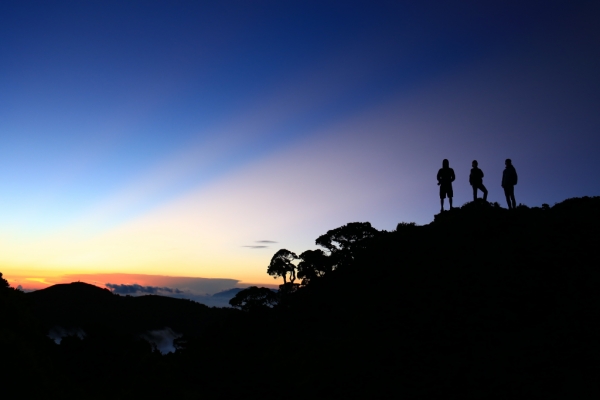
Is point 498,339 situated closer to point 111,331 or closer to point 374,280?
point 374,280

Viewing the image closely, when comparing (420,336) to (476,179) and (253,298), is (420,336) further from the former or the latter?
(253,298)

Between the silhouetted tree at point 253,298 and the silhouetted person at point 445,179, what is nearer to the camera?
the silhouetted person at point 445,179

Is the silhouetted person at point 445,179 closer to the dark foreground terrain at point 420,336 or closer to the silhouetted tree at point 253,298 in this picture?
the dark foreground terrain at point 420,336

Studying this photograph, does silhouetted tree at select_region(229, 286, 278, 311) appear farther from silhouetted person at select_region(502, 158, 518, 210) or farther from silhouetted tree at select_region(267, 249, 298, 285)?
silhouetted person at select_region(502, 158, 518, 210)

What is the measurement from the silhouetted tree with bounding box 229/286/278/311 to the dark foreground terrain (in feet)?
63.6

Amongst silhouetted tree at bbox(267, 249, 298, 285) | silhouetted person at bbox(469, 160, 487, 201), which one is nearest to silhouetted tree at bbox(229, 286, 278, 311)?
silhouetted tree at bbox(267, 249, 298, 285)

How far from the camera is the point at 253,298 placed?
46.3 m

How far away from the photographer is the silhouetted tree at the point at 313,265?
144 ft

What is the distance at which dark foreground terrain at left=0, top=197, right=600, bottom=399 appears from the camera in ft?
38.8

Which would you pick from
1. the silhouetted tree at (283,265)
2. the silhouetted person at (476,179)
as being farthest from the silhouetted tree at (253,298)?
the silhouetted person at (476,179)

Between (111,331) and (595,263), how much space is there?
2385cm

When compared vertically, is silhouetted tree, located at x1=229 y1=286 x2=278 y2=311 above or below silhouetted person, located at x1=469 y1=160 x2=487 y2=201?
below

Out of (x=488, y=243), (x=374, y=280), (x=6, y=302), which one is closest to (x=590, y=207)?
(x=488, y=243)

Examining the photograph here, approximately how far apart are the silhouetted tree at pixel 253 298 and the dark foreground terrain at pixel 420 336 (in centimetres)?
1938
